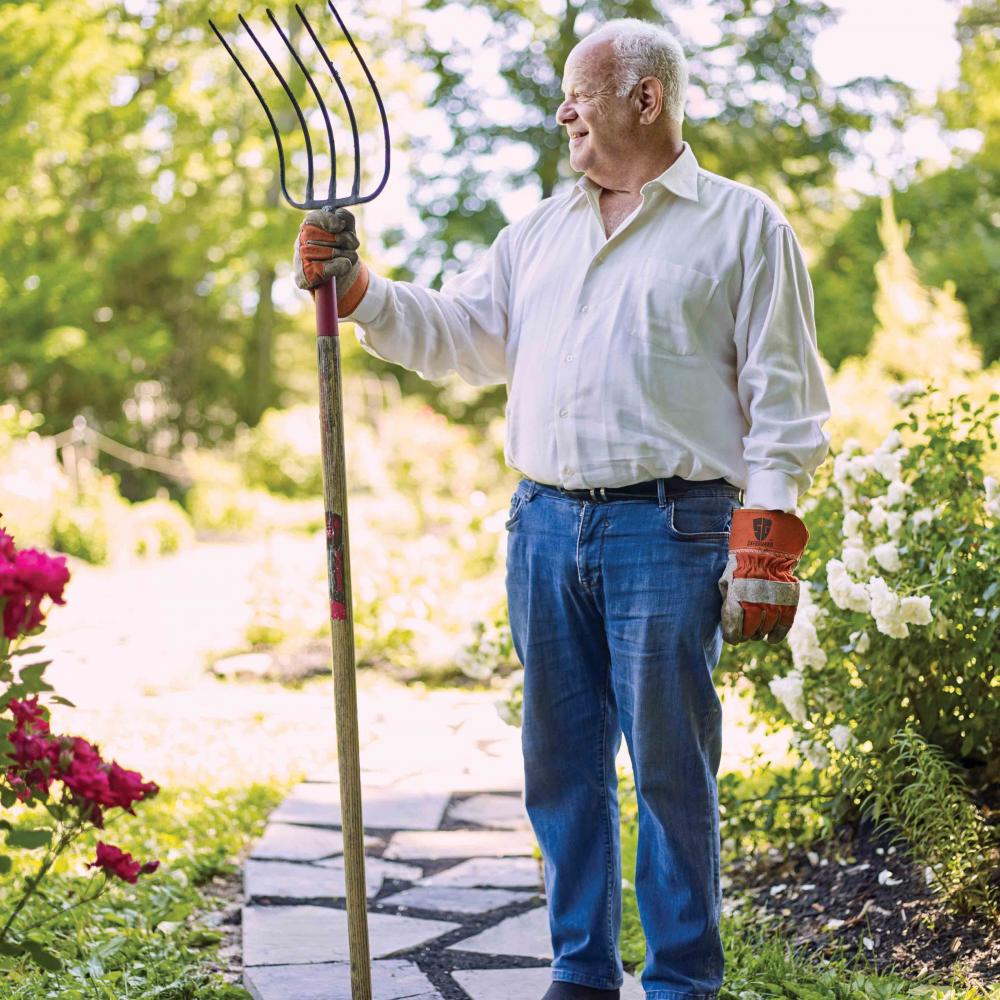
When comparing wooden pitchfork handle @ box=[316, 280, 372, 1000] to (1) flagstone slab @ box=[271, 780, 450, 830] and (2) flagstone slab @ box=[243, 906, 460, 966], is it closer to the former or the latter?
(2) flagstone slab @ box=[243, 906, 460, 966]

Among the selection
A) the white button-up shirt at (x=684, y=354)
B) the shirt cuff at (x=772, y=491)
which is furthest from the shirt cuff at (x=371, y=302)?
the shirt cuff at (x=772, y=491)

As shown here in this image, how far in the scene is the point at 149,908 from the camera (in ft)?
9.80

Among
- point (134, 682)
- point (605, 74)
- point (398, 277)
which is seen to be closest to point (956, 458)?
point (605, 74)

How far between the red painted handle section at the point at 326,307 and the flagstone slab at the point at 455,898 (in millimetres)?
1663

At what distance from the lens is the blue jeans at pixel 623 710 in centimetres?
214

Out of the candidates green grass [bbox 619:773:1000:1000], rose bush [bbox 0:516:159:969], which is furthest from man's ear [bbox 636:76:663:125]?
green grass [bbox 619:773:1000:1000]

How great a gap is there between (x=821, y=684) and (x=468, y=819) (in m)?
1.38

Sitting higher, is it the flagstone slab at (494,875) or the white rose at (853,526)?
the white rose at (853,526)

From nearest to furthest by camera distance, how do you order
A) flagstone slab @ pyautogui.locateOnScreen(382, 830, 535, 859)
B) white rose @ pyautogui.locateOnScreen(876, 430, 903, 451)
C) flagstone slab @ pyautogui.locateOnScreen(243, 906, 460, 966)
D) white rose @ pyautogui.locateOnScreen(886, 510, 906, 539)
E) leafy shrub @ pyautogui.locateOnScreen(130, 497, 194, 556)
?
flagstone slab @ pyautogui.locateOnScreen(243, 906, 460, 966) → white rose @ pyautogui.locateOnScreen(886, 510, 906, 539) → white rose @ pyautogui.locateOnScreen(876, 430, 903, 451) → flagstone slab @ pyautogui.locateOnScreen(382, 830, 535, 859) → leafy shrub @ pyautogui.locateOnScreen(130, 497, 194, 556)

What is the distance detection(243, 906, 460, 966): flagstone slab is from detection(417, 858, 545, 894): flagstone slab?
30 cm

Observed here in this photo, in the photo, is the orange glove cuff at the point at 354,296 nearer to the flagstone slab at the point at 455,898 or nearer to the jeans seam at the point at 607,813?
the jeans seam at the point at 607,813

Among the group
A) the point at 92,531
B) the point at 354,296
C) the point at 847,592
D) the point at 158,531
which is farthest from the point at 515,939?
the point at 158,531

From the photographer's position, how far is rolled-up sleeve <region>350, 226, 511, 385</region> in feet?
7.80

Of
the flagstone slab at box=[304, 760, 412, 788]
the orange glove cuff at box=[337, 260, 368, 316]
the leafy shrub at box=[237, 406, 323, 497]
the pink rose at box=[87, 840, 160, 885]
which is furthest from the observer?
the leafy shrub at box=[237, 406, 323, 497]
